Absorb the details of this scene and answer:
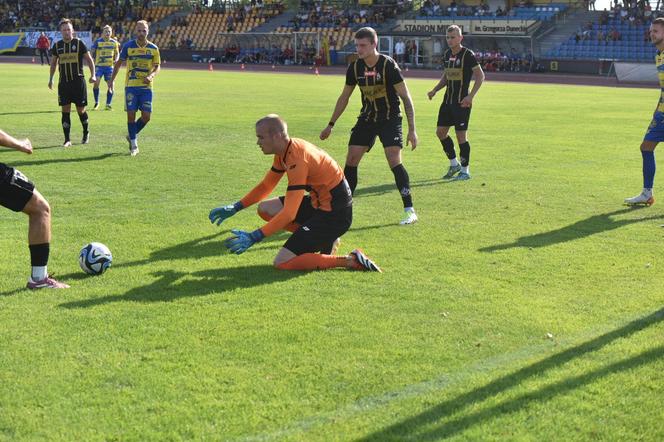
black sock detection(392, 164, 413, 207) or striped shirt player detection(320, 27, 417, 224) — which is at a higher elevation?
striped shirt player detection(320, 27, 417, 224)

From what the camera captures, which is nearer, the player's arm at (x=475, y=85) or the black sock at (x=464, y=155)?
the player's arm at (x=475, y=85)

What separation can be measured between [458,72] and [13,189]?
27.1 feet

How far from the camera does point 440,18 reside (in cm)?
5628

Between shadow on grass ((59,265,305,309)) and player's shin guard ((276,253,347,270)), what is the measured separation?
79 mm

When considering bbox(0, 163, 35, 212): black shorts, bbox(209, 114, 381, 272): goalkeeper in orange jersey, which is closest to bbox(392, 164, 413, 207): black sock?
bbox(209, 114, 381, 272): goalkeeper in orange jersey

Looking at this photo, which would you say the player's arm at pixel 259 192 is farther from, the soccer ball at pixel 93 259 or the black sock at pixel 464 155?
the black sock at pixel 464 155

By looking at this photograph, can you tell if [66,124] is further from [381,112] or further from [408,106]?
[408,106]

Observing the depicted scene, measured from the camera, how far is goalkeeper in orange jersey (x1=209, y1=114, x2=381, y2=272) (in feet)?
21.3

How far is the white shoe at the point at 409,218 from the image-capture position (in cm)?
891

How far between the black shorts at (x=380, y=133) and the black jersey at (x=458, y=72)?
334cm

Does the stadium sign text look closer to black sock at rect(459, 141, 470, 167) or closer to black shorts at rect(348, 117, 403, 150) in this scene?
black sock at rect(459, 141, 470, 167)

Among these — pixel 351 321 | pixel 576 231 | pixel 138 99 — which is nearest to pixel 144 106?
pixel 138 99

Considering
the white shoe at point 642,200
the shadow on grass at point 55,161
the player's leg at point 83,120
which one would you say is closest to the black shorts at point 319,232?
the white shoe at point 642,200

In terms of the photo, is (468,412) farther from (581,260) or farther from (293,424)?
(581,260)
